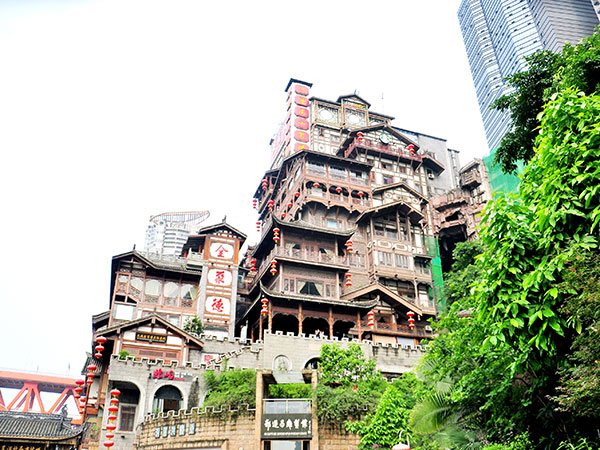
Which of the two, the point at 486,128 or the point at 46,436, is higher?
the point at 486,128

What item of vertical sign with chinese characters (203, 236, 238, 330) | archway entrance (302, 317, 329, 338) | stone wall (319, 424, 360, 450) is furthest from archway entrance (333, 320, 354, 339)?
stone wall (319, 424, 360, 450)

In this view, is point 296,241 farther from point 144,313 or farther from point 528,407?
point 528,407

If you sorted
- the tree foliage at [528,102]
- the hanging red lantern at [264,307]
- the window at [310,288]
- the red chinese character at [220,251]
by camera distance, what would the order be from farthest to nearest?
the red chinese character at [220,251], the window at [310,288], the hanging red lantern at [264,307], the tree foliage at [528,102]

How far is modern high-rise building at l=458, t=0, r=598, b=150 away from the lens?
68.2 m

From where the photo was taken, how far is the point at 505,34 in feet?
249

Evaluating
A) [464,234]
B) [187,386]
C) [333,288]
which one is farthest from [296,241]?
[464,234]

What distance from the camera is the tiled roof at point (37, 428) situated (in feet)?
87.4

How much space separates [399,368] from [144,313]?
1676 cm

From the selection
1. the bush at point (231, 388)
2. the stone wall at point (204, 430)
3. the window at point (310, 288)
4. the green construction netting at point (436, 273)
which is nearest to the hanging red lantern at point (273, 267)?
the window at point (310, 288)

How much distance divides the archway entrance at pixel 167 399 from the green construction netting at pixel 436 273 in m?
20.7

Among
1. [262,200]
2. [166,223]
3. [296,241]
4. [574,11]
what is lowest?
[296,241]

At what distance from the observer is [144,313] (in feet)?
109

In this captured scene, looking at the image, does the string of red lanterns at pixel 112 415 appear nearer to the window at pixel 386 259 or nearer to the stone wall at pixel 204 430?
the stone wall at pixel 204 430

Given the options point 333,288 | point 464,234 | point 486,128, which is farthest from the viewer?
point 486,128
